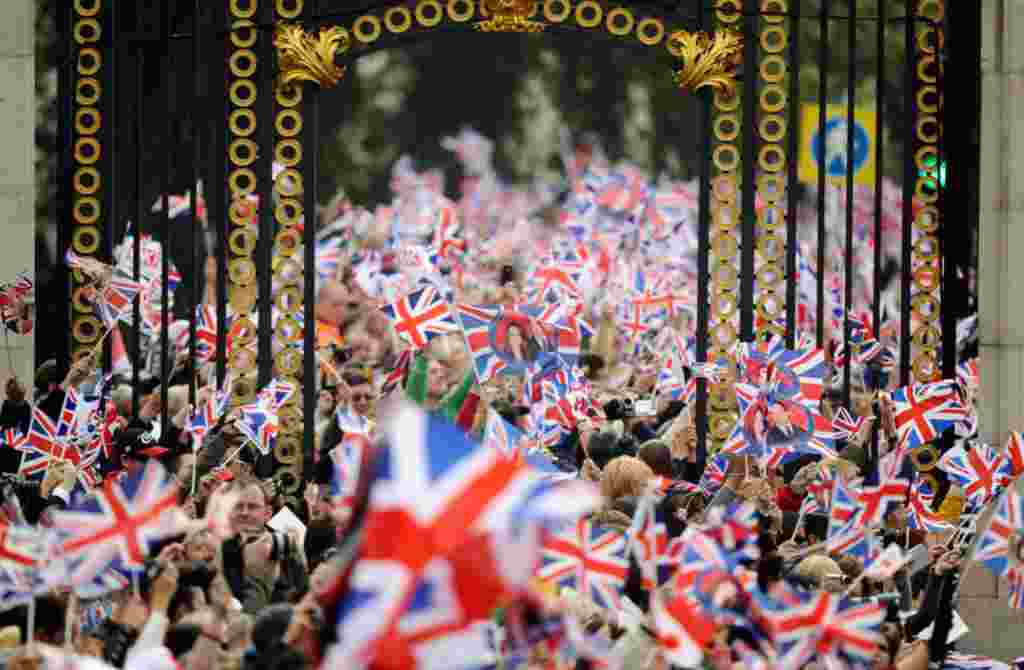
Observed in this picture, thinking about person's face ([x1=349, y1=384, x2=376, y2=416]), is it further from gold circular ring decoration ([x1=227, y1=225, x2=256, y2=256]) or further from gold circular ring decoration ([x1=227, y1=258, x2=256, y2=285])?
gold circular ring decoration ([x1=227, y1=225, x2=256, y2=256])

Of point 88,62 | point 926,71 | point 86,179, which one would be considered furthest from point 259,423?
point 926,71

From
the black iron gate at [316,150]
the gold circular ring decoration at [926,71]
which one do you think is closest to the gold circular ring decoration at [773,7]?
the black iron gate at [316,150]

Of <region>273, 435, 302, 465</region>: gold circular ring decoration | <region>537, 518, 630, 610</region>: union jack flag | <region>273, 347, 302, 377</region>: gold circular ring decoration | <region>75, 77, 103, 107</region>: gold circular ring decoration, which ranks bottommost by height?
<region>537, 518, 630, 610</region>: union jack flag

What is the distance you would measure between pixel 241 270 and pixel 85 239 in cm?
88

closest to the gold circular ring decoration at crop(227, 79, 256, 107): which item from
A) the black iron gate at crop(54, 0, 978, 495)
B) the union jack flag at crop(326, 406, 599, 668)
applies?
the black iron gate at crop(54, 0, 978, 495)

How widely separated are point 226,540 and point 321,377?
6506 millimetres

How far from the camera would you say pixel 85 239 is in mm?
14062

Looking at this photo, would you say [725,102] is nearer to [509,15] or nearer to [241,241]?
[509,15]

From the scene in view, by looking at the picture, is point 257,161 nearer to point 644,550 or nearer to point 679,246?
point 644,550

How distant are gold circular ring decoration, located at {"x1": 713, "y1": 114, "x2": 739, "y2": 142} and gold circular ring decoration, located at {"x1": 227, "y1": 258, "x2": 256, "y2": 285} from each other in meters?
2.67

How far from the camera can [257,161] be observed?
46.9 ft

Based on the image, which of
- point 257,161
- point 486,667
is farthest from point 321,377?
point 486,667

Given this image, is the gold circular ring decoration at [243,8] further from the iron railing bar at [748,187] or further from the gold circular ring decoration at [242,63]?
the iron railing bar at [748,187]

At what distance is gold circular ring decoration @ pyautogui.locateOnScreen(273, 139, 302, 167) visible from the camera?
14195mm
